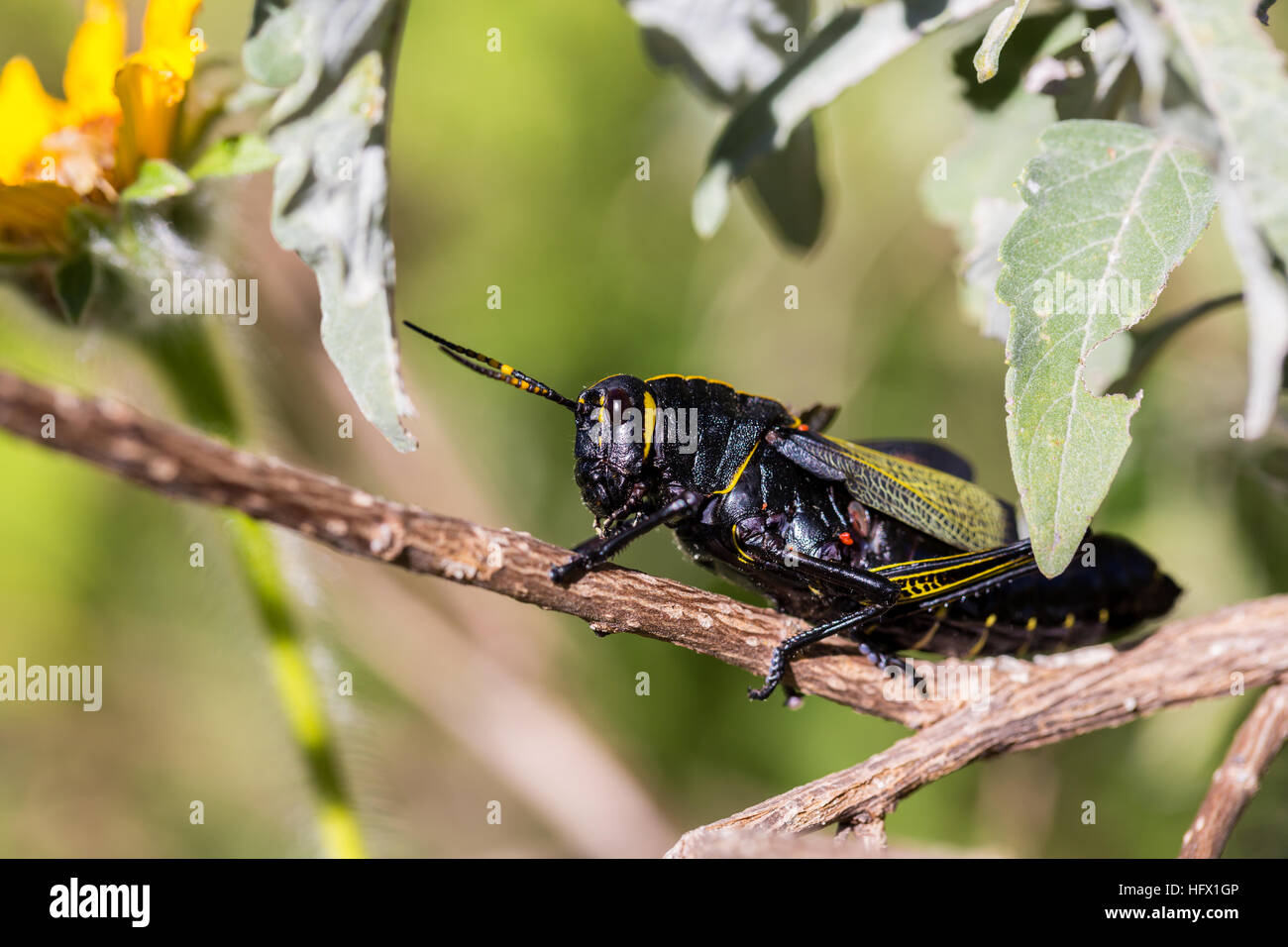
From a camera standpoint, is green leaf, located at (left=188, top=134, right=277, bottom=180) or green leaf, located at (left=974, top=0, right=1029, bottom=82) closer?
green leaf, located at (left=974, top=0, right=1029, bottom=82)

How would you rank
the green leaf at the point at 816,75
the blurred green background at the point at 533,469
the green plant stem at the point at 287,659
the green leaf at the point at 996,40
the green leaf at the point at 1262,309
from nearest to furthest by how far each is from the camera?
the green leaf at the point at 996,40 < the green leaf at the point at 1262,309 < the green leaf at the point at 816,75 < the green plant stem at the point at 287,659 < the blurred green background at the point at 533,469

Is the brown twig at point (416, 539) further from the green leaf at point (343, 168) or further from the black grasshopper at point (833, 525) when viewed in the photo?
the green leaf at point (343, 168)

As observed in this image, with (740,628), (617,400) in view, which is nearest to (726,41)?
(617,400)

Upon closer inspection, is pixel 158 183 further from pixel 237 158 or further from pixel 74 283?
pixel 74 283

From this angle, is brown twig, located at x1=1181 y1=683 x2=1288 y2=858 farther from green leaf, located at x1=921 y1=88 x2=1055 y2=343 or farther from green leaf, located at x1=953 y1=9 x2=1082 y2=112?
green leaf, located at x1=953 y1=9 x2=1082 y2=112

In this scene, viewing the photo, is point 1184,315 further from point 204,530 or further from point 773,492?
point 204,530

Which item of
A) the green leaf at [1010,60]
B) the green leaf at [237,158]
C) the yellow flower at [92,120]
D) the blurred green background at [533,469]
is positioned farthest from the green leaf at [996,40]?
the blurred green background at [533,469]

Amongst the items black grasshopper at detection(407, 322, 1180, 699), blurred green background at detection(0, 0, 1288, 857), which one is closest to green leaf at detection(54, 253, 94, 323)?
black grasshopper at detection(407, 322, 1180, 699)
